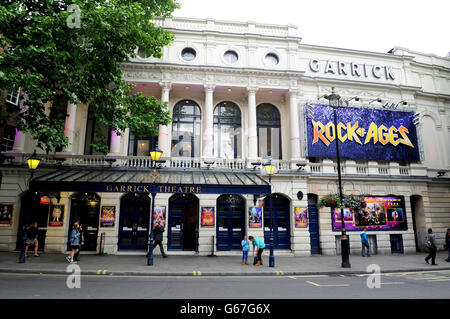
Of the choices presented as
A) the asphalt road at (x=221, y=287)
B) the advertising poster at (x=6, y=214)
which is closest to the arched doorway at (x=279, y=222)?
the asphalt road at (x=221, y=287)

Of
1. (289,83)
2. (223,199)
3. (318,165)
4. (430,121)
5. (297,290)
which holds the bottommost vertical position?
(297,290)

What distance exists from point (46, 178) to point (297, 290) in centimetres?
1401

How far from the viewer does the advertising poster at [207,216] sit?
17.5m

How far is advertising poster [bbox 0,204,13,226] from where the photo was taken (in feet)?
55.8

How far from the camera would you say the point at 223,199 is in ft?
61.5

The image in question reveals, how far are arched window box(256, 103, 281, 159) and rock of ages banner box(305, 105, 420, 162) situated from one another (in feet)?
8.19

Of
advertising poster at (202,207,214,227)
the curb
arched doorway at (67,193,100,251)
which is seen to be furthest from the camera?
arched doorway at (67,193,100,251)

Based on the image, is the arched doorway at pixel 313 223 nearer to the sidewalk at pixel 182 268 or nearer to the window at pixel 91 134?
the sidewalk at pixel 182 268

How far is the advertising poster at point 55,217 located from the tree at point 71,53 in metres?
6.07

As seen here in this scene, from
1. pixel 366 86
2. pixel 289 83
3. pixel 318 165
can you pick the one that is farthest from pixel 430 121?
pixel 289 83

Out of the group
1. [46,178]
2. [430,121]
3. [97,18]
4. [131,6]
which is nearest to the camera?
[97,18]

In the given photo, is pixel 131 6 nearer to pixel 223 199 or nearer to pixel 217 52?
pixel 217 52
